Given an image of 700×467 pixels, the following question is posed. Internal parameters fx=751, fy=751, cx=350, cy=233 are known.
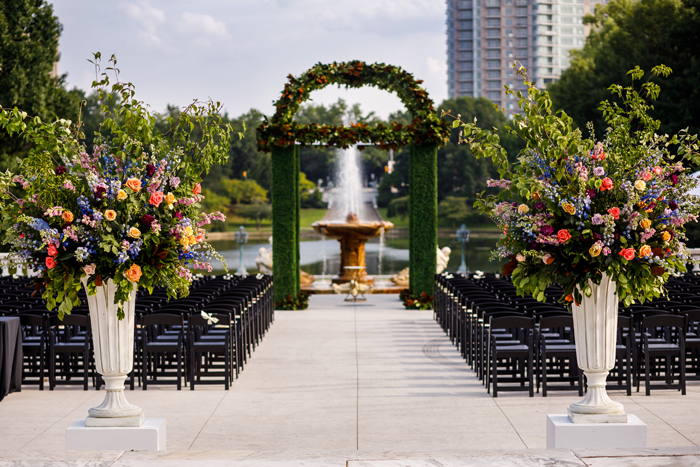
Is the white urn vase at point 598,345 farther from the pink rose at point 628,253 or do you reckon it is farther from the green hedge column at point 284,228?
the green hedge column at point 284,228

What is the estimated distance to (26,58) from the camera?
25.0 metres

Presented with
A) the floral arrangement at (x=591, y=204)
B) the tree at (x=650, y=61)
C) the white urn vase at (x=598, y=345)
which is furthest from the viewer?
the tree at (x=650, y=61)

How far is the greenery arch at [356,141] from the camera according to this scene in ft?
50.8

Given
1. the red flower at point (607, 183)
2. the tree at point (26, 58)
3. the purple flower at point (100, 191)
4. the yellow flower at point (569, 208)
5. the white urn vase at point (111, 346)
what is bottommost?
the white urn vase at point (111, 346)

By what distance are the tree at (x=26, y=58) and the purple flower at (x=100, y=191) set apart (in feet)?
68.5

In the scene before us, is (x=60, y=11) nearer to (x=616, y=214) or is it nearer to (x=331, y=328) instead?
(x=331, y=328)

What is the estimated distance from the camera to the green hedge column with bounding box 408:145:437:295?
51.8ft

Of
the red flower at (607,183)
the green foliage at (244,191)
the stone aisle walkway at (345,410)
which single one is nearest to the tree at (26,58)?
the stone aisle walkway at (345,410)

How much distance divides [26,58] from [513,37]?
109m

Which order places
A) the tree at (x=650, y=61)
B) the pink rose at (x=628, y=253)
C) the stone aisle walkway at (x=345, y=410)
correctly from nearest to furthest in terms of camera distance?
1. the pink rose at (x=628, y=253)
2. the stone aisle walkway at (x=345, y=410)
3. the tree at (x=650, y=61)

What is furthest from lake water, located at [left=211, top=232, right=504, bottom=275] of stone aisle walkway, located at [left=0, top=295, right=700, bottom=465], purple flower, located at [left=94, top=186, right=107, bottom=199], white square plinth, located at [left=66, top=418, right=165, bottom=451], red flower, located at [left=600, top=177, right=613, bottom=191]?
purple flower, located at [left=94, top=186, right=107, bottom=199]

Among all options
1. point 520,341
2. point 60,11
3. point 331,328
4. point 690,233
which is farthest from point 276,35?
point 520,341

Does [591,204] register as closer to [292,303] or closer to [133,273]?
[133,273]

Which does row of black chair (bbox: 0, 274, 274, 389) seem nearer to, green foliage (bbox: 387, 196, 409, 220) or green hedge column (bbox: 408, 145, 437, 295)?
green hedge column (bbox: 408, 145, 437, 295)
